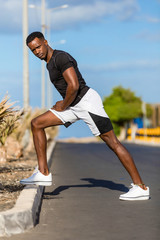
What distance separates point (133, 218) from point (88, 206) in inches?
40.2

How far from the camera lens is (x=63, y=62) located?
687cm

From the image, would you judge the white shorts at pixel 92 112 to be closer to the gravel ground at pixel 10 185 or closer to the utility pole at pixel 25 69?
the gravel ground at pixel 10 185

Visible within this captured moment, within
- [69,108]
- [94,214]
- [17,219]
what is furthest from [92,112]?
[17,219]

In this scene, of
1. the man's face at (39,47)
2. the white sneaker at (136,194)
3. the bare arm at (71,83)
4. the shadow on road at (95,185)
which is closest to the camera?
the bare arm at (71,83)

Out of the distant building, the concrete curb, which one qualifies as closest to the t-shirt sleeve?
the concrete curb

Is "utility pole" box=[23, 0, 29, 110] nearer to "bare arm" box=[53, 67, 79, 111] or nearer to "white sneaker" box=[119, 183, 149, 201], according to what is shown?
"white sneaker" box=[119, 183, 149, 201]

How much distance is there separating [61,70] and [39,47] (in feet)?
1.33

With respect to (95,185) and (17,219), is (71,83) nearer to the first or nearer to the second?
(17,219)

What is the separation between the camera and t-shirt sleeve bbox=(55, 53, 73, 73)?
684cm

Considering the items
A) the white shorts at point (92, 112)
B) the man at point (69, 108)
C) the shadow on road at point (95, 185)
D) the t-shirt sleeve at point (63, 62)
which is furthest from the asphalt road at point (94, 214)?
the t-shirt sleeve at point (63, 62)

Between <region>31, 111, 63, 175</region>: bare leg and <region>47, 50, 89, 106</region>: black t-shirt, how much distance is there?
320mm

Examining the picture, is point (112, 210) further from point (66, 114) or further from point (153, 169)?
point (153, 169)

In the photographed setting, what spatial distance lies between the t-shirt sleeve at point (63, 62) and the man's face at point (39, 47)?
0.21 metres

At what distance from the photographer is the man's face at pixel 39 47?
697 cm
